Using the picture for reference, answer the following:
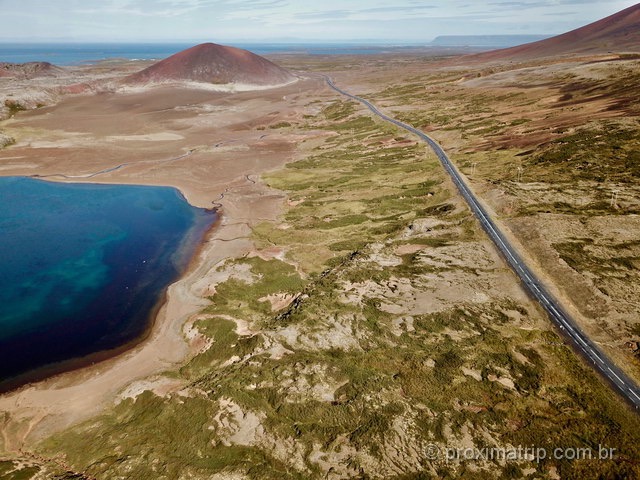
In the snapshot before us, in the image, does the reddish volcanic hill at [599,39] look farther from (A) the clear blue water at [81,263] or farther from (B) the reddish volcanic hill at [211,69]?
(A) the clear blue water at [81,263]

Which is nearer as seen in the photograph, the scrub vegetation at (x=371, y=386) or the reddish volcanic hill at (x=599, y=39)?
the scrub vegetation at (x=371, y=386)

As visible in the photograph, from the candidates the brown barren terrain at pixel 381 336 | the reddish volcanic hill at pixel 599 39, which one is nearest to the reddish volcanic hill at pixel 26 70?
the brown barren terrain at pixel 381 336

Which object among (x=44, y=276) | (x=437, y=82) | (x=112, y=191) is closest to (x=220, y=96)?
(x=437, y=82)

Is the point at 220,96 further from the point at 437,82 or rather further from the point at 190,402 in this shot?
the point at 190,402

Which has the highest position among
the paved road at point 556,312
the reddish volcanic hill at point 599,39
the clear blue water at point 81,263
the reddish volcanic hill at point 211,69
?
the reddish volcanic hill at point 599,39

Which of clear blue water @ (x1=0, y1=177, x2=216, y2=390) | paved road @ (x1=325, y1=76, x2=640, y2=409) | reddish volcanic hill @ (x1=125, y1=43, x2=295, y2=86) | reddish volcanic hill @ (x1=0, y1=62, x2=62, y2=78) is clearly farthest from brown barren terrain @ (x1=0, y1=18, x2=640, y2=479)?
reddish volcanic hill @ (x1=0, y1=62, x2=62, y2=78)

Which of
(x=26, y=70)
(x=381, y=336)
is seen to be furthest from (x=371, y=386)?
(x=26, y=70)
